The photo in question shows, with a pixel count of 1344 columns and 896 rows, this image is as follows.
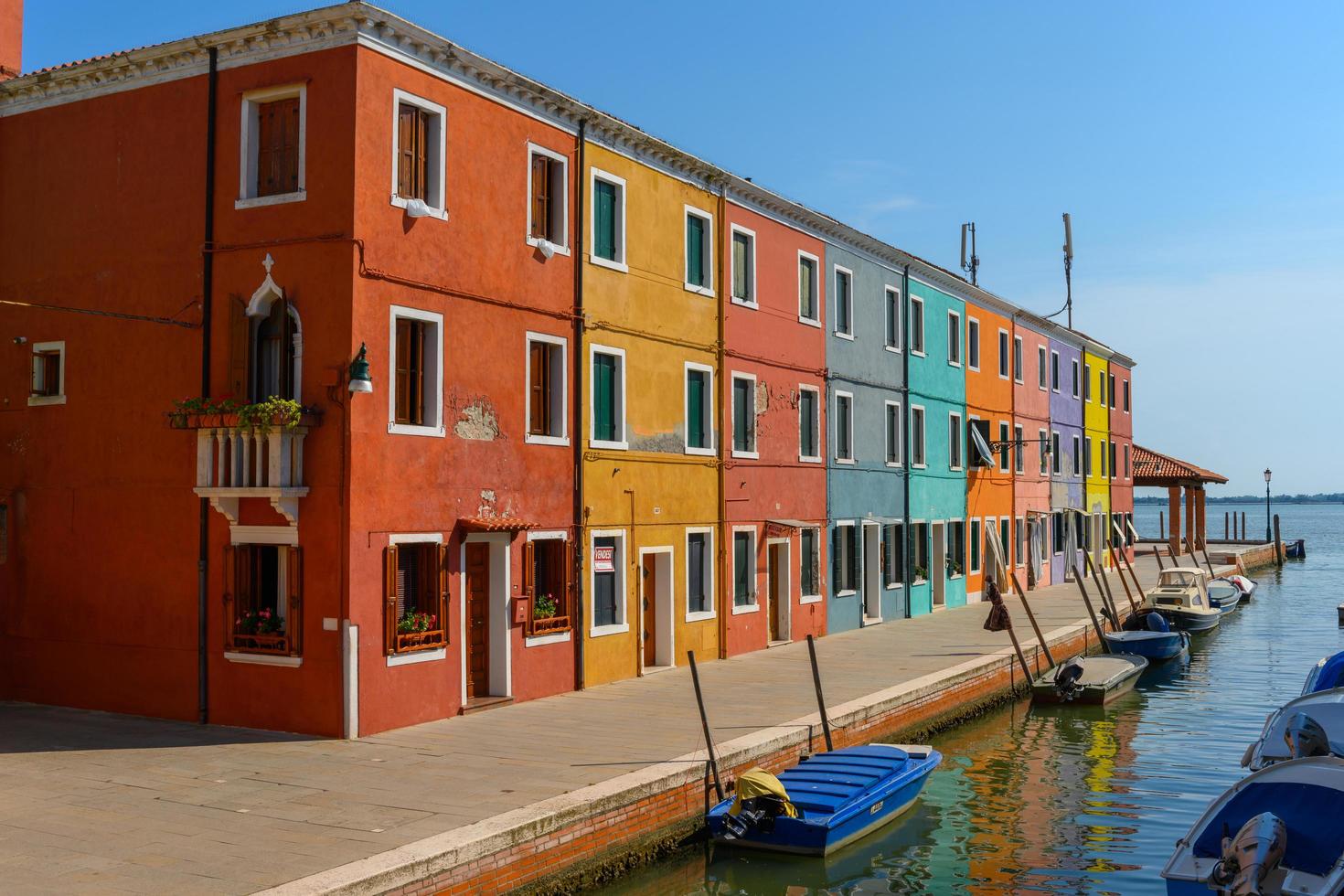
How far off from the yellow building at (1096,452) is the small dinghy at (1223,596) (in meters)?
4.62

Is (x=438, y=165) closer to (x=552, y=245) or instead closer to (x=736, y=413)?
(x=552, y=245)

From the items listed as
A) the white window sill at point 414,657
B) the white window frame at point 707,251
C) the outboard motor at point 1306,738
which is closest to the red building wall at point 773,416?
the white window frame at point 707,251

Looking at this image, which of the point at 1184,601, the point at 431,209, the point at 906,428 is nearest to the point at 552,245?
the point at 431,209

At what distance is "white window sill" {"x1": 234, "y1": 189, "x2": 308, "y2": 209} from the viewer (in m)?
15.2

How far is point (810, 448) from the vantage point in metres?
26.2

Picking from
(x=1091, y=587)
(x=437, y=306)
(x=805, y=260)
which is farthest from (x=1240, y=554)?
(x=437, y=306)

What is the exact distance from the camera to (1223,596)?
136 ft

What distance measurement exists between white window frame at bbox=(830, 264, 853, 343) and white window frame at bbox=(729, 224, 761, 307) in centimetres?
380

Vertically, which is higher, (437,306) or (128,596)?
(437,306)

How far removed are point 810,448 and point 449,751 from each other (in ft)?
45.8

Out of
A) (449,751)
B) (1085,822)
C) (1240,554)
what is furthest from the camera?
(1240,554)

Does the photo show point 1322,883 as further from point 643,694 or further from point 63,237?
point 63,237

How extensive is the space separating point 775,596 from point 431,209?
1188 cm

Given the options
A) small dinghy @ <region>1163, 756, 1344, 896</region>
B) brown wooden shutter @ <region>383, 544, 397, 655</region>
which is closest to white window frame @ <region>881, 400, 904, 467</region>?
brown wooden shutter @ <region>383, 544, 397, 655</region>
